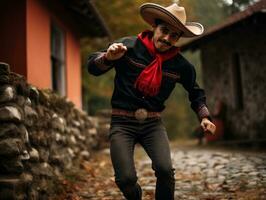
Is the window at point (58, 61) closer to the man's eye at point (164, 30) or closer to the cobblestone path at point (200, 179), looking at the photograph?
the cobblestone path at point (200, 179)

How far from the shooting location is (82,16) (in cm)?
1141

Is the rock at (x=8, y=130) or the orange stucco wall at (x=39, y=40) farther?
the orange stucco wall at (x=39, y=40)

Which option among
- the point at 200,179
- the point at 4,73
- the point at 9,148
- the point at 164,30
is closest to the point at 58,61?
the point at 200,179

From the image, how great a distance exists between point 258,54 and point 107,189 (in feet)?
21.6

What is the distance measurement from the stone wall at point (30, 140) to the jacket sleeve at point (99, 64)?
3.55 feet

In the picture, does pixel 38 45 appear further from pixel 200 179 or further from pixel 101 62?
pixel 101 62

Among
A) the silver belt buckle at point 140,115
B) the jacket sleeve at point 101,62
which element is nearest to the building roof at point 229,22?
the jacket sleeve at point 101,62

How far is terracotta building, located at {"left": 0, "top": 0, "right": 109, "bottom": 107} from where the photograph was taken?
734 centimetres

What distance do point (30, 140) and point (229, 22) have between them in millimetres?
7373

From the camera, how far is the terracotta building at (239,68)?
11547mm

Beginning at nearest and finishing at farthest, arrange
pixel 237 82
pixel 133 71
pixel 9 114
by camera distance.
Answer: pixel 133 71 < pixel 9 114 < pixel 237 82

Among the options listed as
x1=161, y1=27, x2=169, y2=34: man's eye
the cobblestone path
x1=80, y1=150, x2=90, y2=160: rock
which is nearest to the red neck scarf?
x1=161, y1=27, x2=169, y2=34: man's eye

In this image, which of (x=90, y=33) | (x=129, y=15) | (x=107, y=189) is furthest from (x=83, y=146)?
(x=129, y=15)

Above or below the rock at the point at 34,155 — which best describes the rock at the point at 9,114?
above
